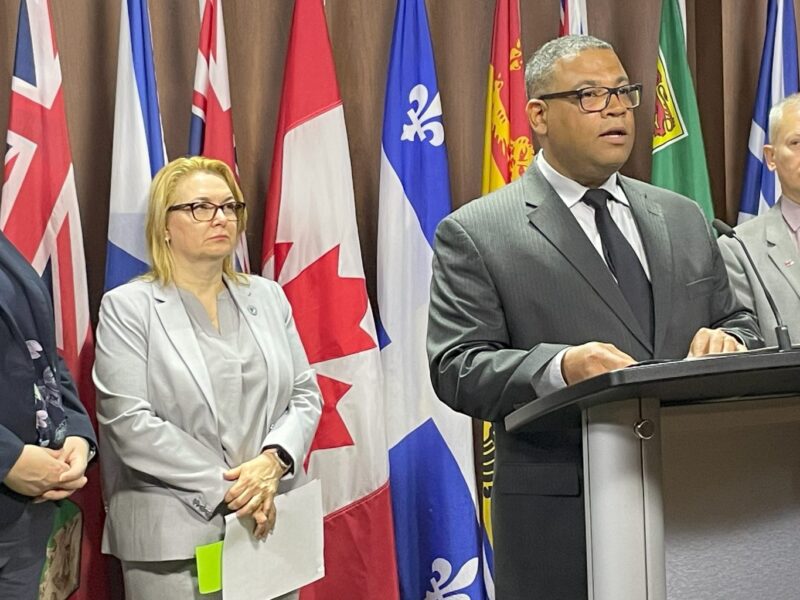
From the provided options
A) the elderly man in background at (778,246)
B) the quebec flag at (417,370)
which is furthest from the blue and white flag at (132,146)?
the elderly man in background at (778,246)

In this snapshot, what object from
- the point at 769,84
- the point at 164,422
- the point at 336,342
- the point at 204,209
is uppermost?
the point at 769,84

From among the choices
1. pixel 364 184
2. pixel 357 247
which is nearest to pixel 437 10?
pixel 364 184

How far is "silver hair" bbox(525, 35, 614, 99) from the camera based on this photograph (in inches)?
85.6

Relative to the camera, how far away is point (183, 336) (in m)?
3.08

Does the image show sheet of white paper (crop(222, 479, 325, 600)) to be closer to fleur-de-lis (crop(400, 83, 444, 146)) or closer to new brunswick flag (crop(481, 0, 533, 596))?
new brunswick flag (crop(481, 0, 533, 596))

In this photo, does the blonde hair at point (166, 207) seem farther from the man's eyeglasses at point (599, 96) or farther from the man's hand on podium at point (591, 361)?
the man's hand on podium at point (591, 361)

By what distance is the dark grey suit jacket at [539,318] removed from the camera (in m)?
1.83

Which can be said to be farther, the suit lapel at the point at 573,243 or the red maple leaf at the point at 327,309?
the red maple leaf at the point at 327,309

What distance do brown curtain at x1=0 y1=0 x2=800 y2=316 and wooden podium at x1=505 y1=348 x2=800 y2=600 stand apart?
8.59ft

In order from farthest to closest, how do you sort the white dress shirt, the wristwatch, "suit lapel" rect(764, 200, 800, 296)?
the wristwatch → "suit lapel" rect(764, 200, 800, 296) → the white dress shirt

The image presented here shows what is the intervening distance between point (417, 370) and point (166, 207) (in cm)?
106

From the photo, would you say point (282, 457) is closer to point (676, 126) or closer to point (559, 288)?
point (559, 288)

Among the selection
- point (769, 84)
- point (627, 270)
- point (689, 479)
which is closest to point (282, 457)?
point (627, 270)

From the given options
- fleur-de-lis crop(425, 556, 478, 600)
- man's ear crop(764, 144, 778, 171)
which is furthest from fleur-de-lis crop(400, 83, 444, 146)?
fleur-de-lis crop(425, 556, 478, 600)
